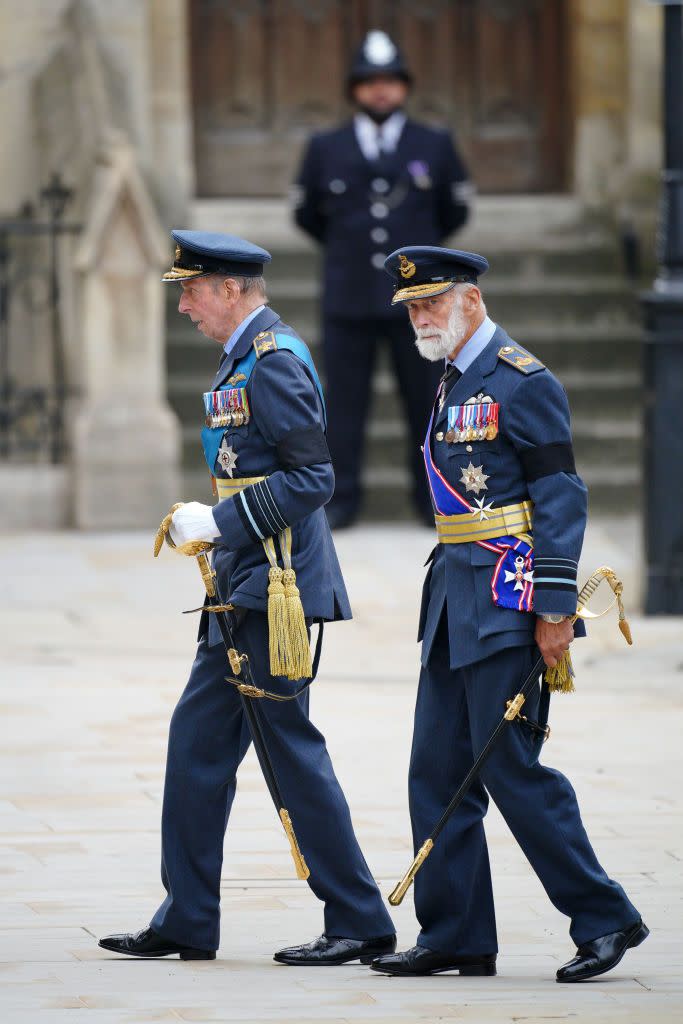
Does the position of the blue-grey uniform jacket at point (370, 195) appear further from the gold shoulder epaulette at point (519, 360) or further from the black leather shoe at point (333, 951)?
the black leather shoe at point (333, 951)

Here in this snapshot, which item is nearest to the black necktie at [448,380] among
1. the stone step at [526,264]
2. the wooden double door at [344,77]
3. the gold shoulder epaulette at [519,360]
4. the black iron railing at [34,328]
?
the gold shoulder epaulette at [519,360]

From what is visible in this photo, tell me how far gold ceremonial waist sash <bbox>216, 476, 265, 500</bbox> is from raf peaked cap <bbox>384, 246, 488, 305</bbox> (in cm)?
52

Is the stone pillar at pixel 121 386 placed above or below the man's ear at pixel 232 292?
below

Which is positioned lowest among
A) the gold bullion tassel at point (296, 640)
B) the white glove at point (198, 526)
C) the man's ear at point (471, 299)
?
the gold bullion tassel at point (296, 640)

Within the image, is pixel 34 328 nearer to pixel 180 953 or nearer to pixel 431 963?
pixel 180 953

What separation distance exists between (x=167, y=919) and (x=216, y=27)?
9.86m

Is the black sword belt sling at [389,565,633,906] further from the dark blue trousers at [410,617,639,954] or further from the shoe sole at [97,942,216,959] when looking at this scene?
the shoe sole at [97,942,216,959]

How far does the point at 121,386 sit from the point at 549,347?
8.82 feet

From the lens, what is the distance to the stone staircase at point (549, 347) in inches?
481

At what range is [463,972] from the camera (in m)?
4.96

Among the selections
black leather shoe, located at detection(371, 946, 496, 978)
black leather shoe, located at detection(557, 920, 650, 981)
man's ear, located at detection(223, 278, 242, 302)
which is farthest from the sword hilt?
man's ear, located at detection(223, 278, 242, 302)

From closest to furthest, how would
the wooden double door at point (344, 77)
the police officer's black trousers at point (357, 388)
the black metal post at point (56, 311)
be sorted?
the police officer's black trousers at point (357, 388) → the black metal post at point (56, 311) → the wooden double door at point (344, 77)

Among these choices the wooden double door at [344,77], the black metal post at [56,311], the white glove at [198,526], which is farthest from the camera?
the wooden double door at [344,77]

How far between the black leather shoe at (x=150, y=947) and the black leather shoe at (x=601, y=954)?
85 centimetres
